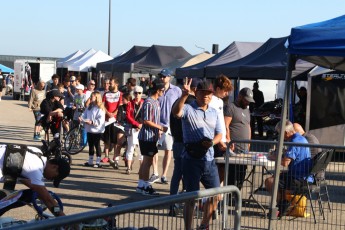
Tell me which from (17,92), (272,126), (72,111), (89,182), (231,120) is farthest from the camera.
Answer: (17,92)

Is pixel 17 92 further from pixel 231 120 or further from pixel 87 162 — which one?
pixel 231 120

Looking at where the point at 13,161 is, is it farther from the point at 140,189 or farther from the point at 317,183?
the point at 140,189

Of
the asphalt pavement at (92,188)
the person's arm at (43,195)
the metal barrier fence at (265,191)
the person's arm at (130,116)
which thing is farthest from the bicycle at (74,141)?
the person's arm at (43,195)

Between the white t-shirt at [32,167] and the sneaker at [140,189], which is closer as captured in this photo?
the white t-shirt at [32,167]

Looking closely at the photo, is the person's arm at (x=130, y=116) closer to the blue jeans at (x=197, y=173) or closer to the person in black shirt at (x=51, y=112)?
the person in black shirt at (x=51, y=112)

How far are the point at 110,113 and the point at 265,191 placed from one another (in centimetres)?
606

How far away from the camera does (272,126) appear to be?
82.2 feet

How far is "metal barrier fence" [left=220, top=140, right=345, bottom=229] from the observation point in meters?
9.53

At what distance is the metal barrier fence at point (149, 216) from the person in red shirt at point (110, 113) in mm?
8990

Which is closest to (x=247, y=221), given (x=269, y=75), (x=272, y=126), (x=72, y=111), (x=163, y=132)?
(x=163, y=132)

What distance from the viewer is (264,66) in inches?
828

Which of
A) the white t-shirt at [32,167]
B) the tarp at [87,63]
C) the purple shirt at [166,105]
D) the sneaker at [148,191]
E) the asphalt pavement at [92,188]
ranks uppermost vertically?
the tarp at [87,63]

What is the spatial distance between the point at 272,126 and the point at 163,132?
1303 centimetres

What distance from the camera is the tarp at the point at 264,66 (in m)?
20.4
